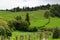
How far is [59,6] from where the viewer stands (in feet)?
475

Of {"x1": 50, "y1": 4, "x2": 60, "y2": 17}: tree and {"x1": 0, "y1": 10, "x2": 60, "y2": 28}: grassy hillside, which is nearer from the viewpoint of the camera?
{"x1": 0, "y1": 10, "x2": 60, "y2": 28}: grassy hillside

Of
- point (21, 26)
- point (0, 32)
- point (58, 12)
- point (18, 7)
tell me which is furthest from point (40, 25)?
point (18, 7)

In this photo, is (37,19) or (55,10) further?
(55,10)

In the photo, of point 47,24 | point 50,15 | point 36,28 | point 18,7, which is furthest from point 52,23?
point 18,7

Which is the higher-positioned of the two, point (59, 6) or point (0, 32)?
point (0, 32)

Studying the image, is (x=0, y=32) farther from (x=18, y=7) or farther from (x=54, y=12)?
(x=18, y=7)

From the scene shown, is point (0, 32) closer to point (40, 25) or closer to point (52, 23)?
point (40, 25)

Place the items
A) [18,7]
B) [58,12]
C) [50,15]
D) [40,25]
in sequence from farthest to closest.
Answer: [18,7] < [58,12] < [50,15] < [40,25]

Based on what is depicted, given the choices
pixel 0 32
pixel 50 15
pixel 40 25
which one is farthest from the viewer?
pixel 50 15

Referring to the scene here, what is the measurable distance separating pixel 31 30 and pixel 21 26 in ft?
12.0

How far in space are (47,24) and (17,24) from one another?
17447 mm

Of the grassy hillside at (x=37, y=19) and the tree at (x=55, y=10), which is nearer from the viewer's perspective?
the grassy hillside at (x=37, y=19)

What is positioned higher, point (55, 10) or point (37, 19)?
point (55, 10)

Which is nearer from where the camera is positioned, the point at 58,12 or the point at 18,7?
the point at 58,12
